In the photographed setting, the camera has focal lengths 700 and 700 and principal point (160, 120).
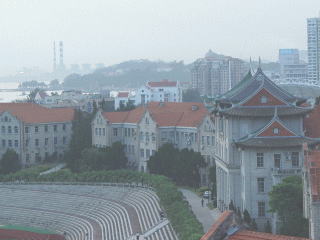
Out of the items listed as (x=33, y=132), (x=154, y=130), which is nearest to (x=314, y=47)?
(x=33, y=132)

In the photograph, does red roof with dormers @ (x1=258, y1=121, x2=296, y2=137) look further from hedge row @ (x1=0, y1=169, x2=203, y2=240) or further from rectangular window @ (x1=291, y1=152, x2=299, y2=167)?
hedge row @ (x1=0, y1=169, x2=203, y2=240)

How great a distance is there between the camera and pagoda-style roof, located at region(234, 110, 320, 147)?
34.8m

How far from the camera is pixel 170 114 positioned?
2308 inches

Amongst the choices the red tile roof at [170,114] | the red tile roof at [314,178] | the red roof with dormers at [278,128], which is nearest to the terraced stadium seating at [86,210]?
the red roof with dormers at [278,128]

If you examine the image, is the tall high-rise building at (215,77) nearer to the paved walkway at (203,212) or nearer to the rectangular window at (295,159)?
the paved walkway at (203,212)

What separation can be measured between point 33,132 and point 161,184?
25.3 metres

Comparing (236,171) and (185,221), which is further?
(236,171)

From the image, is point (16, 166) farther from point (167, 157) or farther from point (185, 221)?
point (185, 221)

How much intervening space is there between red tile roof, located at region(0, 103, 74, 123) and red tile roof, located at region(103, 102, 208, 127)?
8.02 meters

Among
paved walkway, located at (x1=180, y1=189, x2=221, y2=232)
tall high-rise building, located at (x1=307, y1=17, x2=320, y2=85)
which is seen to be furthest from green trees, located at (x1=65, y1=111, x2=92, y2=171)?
tall high-rise building, located at (x1=307, y1=17, x2=320, y2=85)

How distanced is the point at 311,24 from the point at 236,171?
5021 inches

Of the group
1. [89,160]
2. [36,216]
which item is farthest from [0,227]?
[89,160]

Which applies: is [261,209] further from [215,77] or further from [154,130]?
[215,77]

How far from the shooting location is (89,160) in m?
56.3
